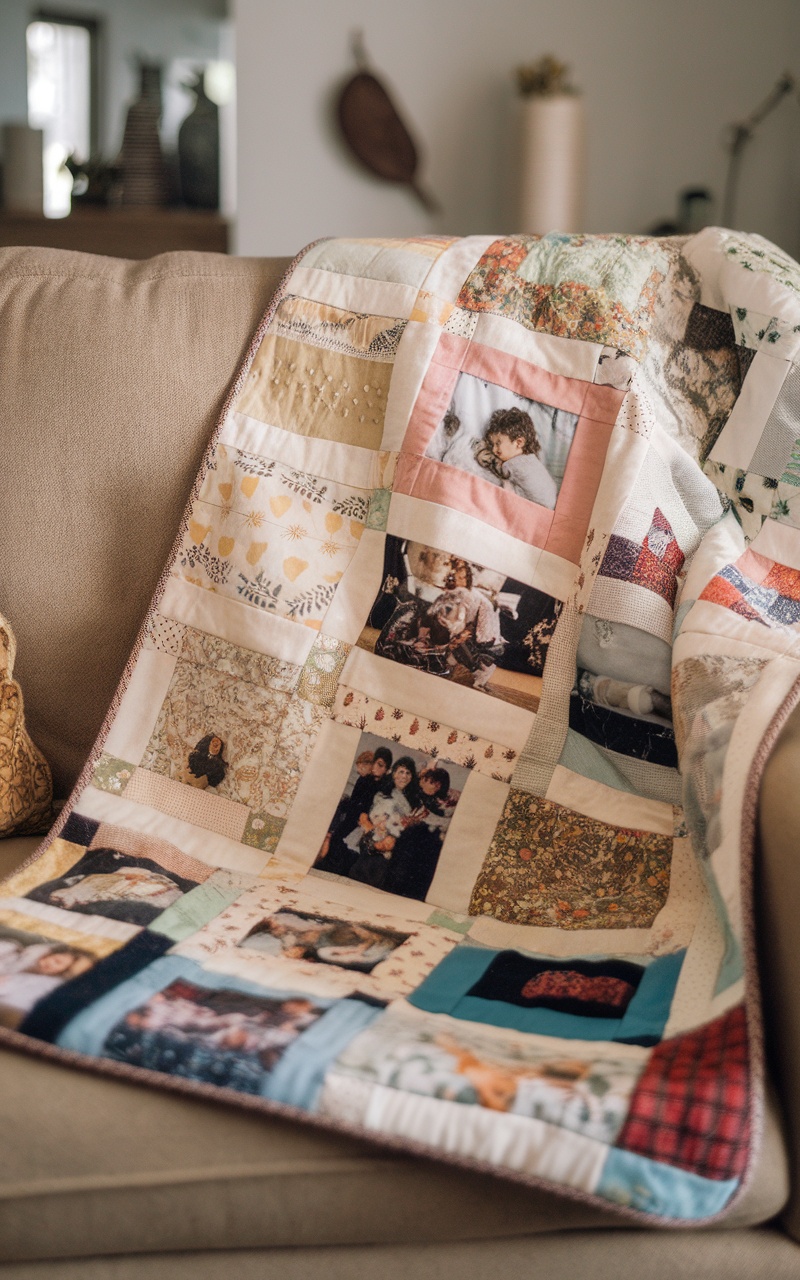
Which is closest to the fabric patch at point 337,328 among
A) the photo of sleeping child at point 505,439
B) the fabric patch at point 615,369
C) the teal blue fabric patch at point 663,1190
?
the photo of sleeping child at point 505,439

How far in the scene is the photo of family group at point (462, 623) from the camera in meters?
1.18

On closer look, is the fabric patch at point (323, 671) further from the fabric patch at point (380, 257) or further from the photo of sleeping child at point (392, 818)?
the fabric patch at point (380, 257)

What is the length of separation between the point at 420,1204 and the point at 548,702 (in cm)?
53

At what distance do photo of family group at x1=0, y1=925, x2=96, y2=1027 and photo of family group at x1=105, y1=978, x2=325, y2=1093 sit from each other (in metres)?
0.08

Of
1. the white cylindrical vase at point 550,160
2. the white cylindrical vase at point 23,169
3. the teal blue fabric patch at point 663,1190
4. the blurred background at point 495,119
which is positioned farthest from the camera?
the white cylindrical vase at point 23,169

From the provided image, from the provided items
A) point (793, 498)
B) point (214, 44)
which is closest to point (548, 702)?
point (793, 498)

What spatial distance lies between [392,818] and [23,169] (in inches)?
118

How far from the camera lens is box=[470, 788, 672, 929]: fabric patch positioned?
42.1 inches

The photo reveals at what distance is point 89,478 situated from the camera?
1273 mm

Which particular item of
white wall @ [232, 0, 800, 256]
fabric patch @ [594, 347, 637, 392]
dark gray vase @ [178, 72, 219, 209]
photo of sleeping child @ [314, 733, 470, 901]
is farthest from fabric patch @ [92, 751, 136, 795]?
dark gray vase @ [178, 72, 219, 209]

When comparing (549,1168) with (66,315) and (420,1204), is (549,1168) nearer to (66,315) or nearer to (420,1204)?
(420,1204)

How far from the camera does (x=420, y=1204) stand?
0.80m

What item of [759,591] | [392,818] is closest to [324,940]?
[392,818]

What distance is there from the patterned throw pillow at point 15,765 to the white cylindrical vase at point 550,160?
81.3 inches
